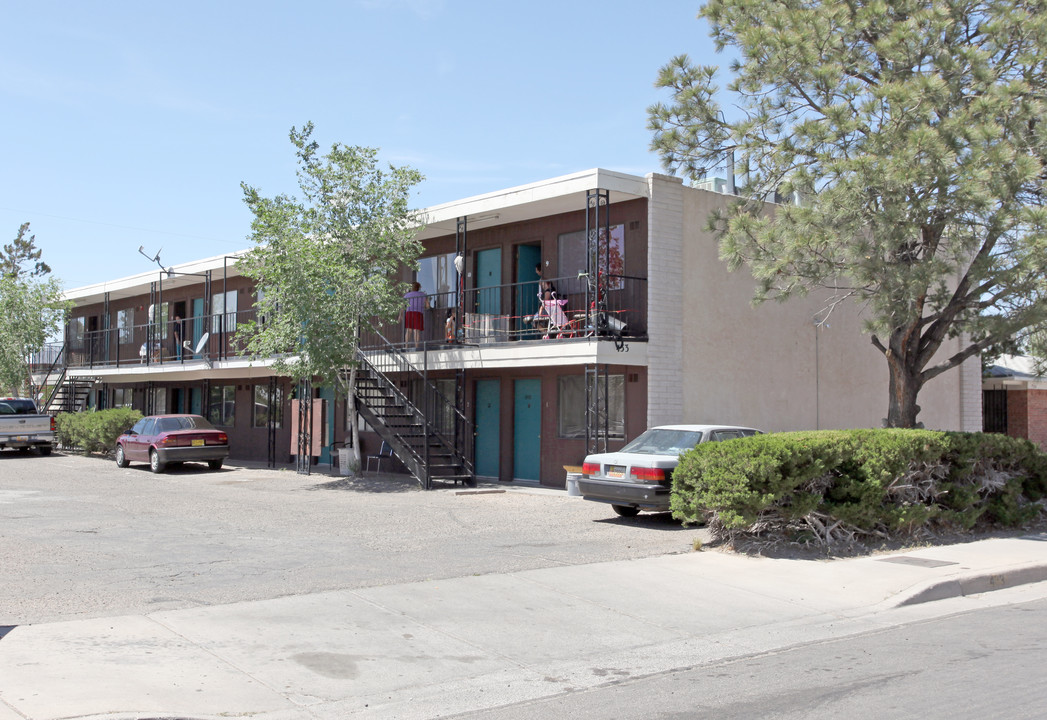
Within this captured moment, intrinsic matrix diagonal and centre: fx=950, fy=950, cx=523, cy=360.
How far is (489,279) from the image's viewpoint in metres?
21.6

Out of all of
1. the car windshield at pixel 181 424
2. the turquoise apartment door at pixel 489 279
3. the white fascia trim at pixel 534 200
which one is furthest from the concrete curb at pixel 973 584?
the car windshield at pixel 181 424

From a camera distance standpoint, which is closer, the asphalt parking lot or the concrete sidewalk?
the concrete sidewalk

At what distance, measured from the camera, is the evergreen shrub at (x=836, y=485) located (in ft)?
36.3

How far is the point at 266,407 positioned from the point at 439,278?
821 centimetres

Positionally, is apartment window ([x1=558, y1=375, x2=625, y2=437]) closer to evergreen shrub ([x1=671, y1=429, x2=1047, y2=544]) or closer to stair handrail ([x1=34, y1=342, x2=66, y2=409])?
evergreen shrub ([x1=671, y1=429, x2=1047, y2=544])

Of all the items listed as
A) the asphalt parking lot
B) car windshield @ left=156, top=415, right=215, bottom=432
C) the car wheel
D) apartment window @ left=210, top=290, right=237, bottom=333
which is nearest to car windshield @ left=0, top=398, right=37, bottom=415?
apartment window @ left=210, top=290, right=237, bottom=333

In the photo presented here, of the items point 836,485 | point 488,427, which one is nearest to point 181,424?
point 488,427

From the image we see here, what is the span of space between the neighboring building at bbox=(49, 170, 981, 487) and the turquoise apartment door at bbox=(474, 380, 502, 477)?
39 millimetres

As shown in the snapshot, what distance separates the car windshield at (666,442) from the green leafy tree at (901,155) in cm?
268

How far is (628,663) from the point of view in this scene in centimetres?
707

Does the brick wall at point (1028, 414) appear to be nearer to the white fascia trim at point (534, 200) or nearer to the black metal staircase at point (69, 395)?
the white fascia trim at point (534, 200)

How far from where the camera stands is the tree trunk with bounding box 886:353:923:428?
50.2 feet

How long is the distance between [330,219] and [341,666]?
1487 cm

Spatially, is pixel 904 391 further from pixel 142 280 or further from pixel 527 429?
pixel 142 280
